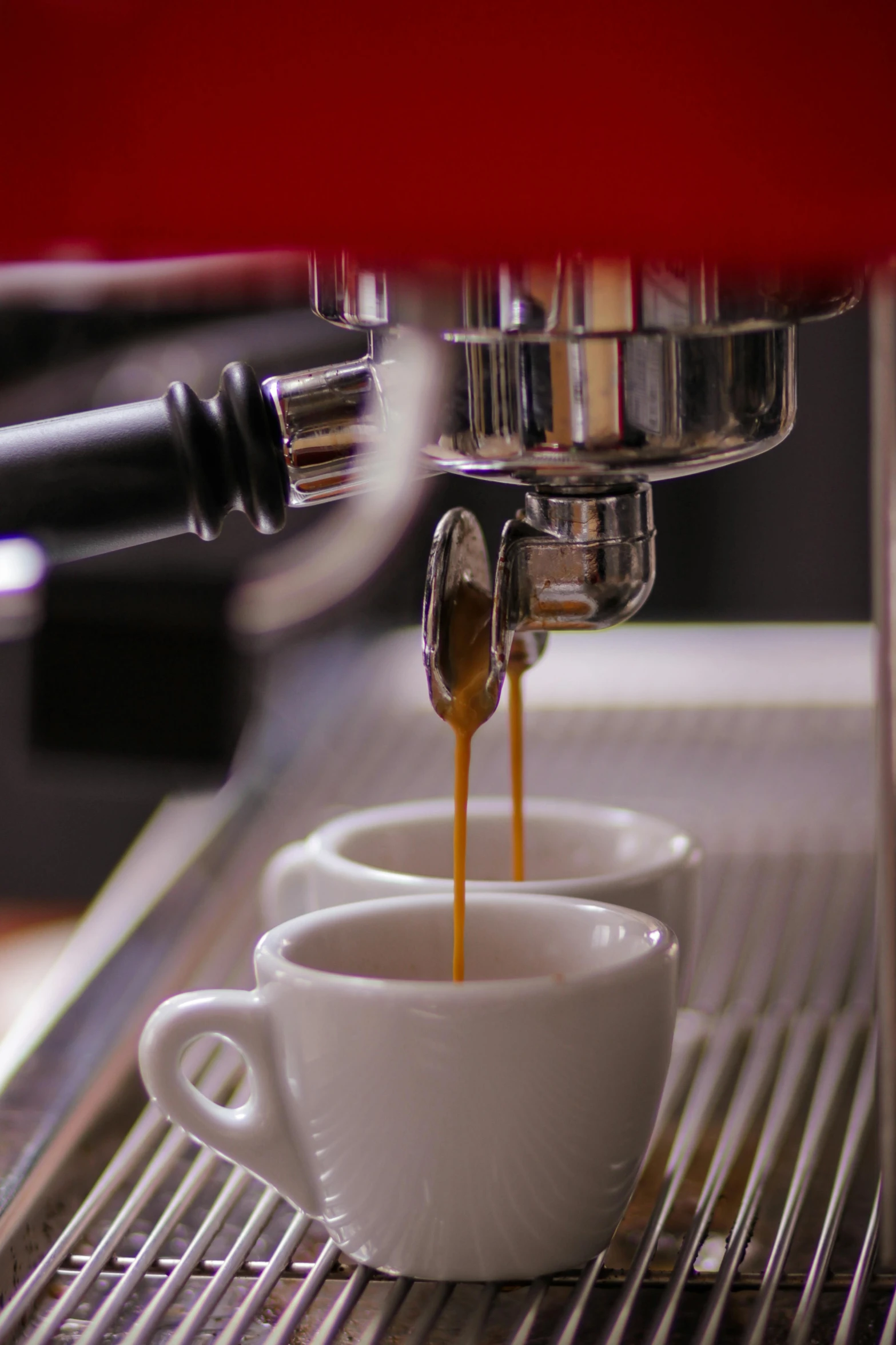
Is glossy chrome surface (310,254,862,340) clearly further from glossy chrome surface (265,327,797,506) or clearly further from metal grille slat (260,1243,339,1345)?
metal grille slat (260,1243,339,1345)

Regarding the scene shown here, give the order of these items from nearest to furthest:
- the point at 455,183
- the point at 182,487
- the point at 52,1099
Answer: the point at 455,183 < the point at 182,487 < the point at 52,1099

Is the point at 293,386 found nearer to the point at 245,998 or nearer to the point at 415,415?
the point at 415,415

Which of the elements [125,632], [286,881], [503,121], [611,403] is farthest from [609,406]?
[125,632]

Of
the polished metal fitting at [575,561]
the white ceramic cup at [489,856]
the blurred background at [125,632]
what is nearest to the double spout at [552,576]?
the polished metal fitting at [575,561]

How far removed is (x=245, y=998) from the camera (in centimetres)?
32

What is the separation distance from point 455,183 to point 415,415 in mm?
135

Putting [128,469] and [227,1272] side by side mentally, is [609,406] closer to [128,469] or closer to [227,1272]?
[128,469]

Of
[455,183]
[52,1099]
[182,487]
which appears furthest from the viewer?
[52,1099]

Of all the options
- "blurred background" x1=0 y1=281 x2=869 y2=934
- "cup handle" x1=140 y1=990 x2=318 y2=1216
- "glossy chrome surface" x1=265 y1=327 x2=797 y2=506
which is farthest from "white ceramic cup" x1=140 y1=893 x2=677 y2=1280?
"blurred background" x1=0 y1=281 x2=869 y2=934

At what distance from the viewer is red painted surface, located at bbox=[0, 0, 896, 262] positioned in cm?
14

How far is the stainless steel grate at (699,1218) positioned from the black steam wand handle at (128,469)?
0.15 metres

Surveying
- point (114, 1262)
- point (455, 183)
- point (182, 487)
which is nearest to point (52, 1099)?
point (114, 1262)

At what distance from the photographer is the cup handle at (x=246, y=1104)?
323 millimetres

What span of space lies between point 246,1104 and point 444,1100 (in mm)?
49
